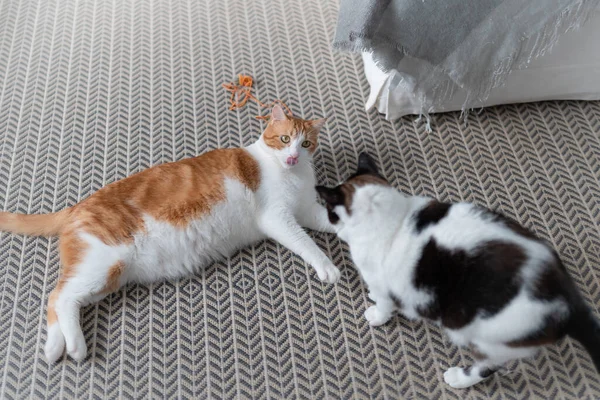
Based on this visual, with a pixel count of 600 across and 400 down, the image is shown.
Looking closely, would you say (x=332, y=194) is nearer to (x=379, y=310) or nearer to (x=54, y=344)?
(x=379, y=310)

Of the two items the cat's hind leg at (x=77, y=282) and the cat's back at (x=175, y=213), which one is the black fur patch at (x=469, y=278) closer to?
the cat's back at (x=175, y=213)

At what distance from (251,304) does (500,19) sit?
1004mm

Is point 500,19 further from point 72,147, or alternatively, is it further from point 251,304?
point 72,147

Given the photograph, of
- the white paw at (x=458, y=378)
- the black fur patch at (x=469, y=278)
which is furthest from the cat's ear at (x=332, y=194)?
the white paw at (x=458, y=378)

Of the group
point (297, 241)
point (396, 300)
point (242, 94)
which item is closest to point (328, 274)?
point (297, 241)

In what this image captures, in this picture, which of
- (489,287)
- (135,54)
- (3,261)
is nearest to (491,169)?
(489,287)

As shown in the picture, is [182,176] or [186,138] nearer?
[182,176]

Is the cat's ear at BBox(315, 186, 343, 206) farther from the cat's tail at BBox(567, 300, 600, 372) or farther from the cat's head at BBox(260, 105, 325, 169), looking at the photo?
the cat's tail at BBox(567, 300, 600, 372)

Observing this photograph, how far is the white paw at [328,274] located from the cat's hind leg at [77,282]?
0.53 m

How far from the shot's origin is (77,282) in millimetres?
1481

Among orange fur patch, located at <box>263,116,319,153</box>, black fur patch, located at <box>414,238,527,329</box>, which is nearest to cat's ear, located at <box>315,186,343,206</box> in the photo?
black fur patch, located at <box>414,238,527,329</box>

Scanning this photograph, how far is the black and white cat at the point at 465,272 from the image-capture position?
3.80 feet

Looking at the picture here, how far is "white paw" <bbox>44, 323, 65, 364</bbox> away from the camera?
57.5 inches

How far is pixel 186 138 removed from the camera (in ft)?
6.32
